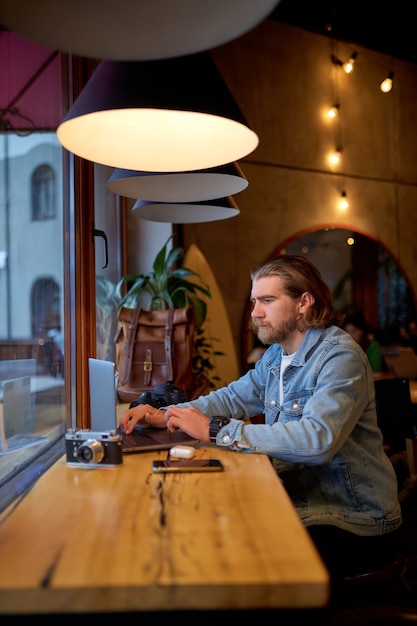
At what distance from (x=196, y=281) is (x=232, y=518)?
366 centimetres

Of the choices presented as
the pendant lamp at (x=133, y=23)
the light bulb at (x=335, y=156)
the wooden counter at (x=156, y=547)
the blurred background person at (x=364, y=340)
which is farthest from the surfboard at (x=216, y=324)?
the pendant lamp at (x=133, y=23)

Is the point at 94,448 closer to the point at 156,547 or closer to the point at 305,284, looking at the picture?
the point at 156,547

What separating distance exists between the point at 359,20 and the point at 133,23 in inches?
232

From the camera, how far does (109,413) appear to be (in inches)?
66.4

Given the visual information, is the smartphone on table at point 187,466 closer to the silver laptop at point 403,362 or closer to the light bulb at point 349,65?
the silver laptop at point 403,362

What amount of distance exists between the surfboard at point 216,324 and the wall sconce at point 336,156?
2.00 m

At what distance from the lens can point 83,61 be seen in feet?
9.33

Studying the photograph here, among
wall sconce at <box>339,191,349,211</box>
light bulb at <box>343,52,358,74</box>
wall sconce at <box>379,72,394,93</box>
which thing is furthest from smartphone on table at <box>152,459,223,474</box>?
light bulb at <box>343,52,358,74</box>

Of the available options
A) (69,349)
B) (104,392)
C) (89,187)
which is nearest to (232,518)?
(104,392)

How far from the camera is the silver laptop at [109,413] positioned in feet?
5.46

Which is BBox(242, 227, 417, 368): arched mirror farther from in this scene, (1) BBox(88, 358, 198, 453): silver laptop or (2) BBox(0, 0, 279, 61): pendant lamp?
(2) BBox(0, 0, 279, 61): pendant lamp

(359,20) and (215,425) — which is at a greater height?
(359,20)

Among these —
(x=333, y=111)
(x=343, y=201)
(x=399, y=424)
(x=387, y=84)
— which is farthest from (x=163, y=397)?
(x=387, y=84)

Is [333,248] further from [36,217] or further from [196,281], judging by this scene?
[36,217]
